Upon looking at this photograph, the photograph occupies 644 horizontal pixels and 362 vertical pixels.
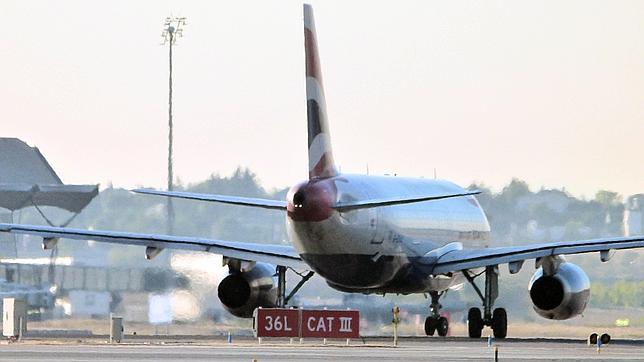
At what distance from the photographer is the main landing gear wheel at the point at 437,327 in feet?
204

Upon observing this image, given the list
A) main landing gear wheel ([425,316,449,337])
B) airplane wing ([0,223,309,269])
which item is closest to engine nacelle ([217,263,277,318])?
airplane wing ([0,223,309,269])

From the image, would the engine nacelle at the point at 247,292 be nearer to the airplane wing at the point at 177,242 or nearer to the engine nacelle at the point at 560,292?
the airplane wing at the point at 177,242

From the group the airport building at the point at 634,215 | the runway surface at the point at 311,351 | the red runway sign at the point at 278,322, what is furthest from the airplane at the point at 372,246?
the airport building at the point at 634,215

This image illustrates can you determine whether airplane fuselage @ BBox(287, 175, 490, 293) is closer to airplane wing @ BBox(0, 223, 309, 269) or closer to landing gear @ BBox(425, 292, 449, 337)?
landing gear @ BBox(425, 292, 449, 337)

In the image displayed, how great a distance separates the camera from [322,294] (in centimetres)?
6644

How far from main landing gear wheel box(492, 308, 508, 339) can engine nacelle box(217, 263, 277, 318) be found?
6.40m

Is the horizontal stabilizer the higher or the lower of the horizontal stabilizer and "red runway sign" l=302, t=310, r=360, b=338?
the higher

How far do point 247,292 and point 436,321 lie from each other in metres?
5.94

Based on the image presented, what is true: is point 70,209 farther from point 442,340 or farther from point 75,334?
point 442,340

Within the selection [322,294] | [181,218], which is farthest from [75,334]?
[181,218]

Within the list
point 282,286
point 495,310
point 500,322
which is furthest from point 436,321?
point 282,286

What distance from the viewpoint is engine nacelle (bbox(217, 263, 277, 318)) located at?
200 feet

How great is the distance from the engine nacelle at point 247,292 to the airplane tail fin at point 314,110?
24.8ft

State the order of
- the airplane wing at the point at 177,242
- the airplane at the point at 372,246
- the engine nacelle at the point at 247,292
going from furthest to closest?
the engine nacelle at the point at 247,292, the airplane wing at the point at 177,242, the airplane at the point at 372,246
